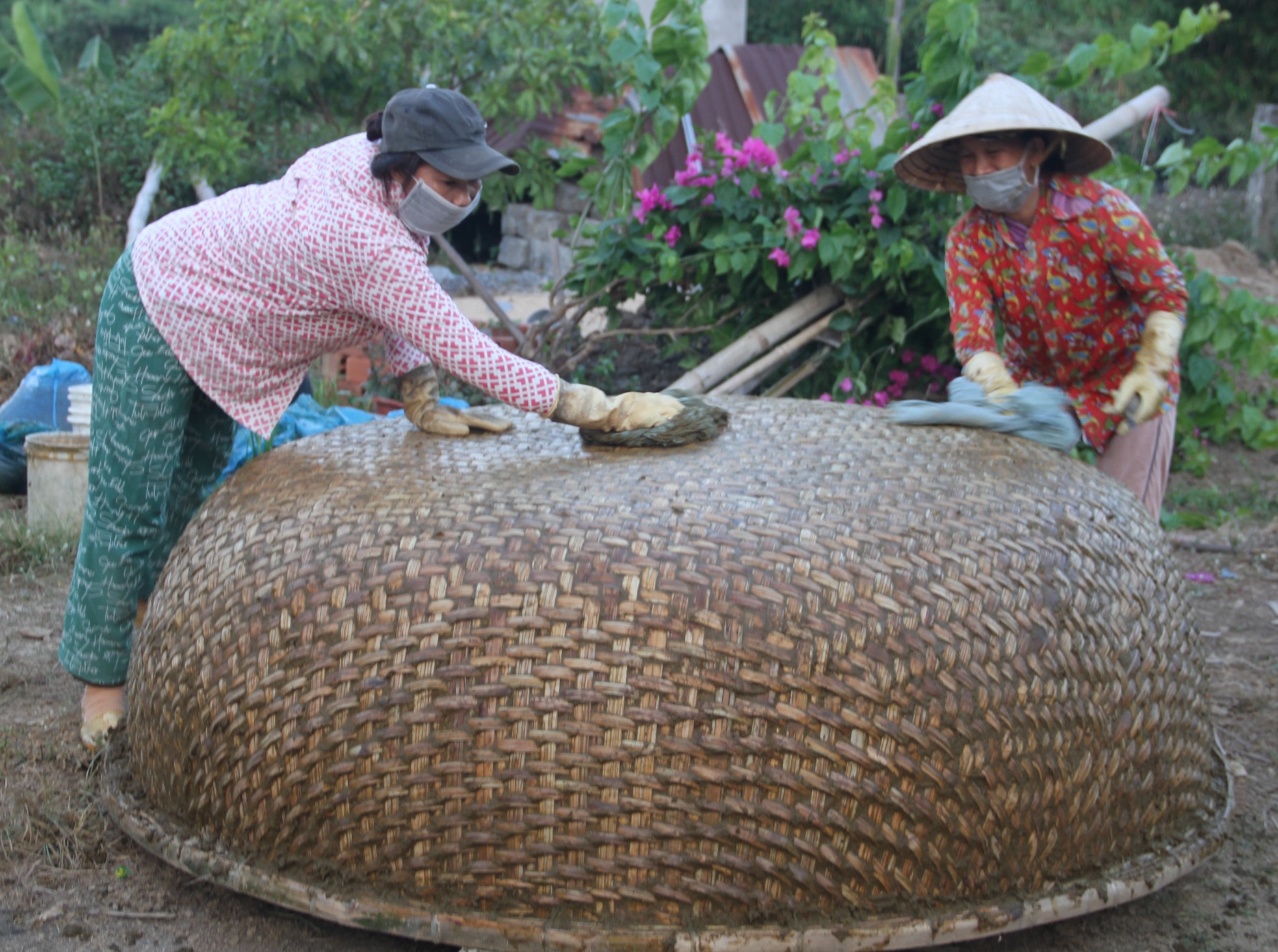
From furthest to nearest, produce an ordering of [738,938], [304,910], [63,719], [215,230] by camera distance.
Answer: [63,719] → [215,230] → [304,910] → [738,938]

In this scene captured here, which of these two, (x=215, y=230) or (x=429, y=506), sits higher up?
(x=215, y=230)

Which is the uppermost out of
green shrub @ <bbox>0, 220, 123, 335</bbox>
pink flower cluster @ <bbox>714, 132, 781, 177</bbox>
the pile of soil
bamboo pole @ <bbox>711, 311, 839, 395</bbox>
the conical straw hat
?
the conical straw hat

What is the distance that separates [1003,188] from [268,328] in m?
1.81

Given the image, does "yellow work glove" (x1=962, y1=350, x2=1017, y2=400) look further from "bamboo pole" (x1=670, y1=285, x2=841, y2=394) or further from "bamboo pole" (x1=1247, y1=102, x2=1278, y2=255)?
"bamboo pole" (x1=1247, y1=102, x2=1278, y2=255)

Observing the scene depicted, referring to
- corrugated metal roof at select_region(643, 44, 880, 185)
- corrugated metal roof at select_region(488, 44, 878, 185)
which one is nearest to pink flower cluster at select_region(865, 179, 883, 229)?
corrugated metal roof at select_region(488, 44, 878, 185)

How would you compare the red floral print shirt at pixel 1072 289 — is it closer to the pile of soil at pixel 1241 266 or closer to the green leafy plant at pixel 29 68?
the pile of soil at pixel 1241 266

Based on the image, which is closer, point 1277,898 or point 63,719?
point 1277,898

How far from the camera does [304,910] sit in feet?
5.97

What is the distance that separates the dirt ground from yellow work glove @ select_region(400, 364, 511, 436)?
1028 mm

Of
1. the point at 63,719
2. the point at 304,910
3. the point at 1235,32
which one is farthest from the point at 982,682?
the point at 1235,32

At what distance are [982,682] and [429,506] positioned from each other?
0.96 metres

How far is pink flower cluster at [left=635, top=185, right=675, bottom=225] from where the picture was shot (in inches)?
195

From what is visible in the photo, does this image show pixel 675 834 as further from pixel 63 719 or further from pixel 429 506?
pixel 63 719

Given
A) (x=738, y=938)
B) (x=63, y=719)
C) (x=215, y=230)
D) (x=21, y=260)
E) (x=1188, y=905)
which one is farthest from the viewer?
(x=21, y=260)
